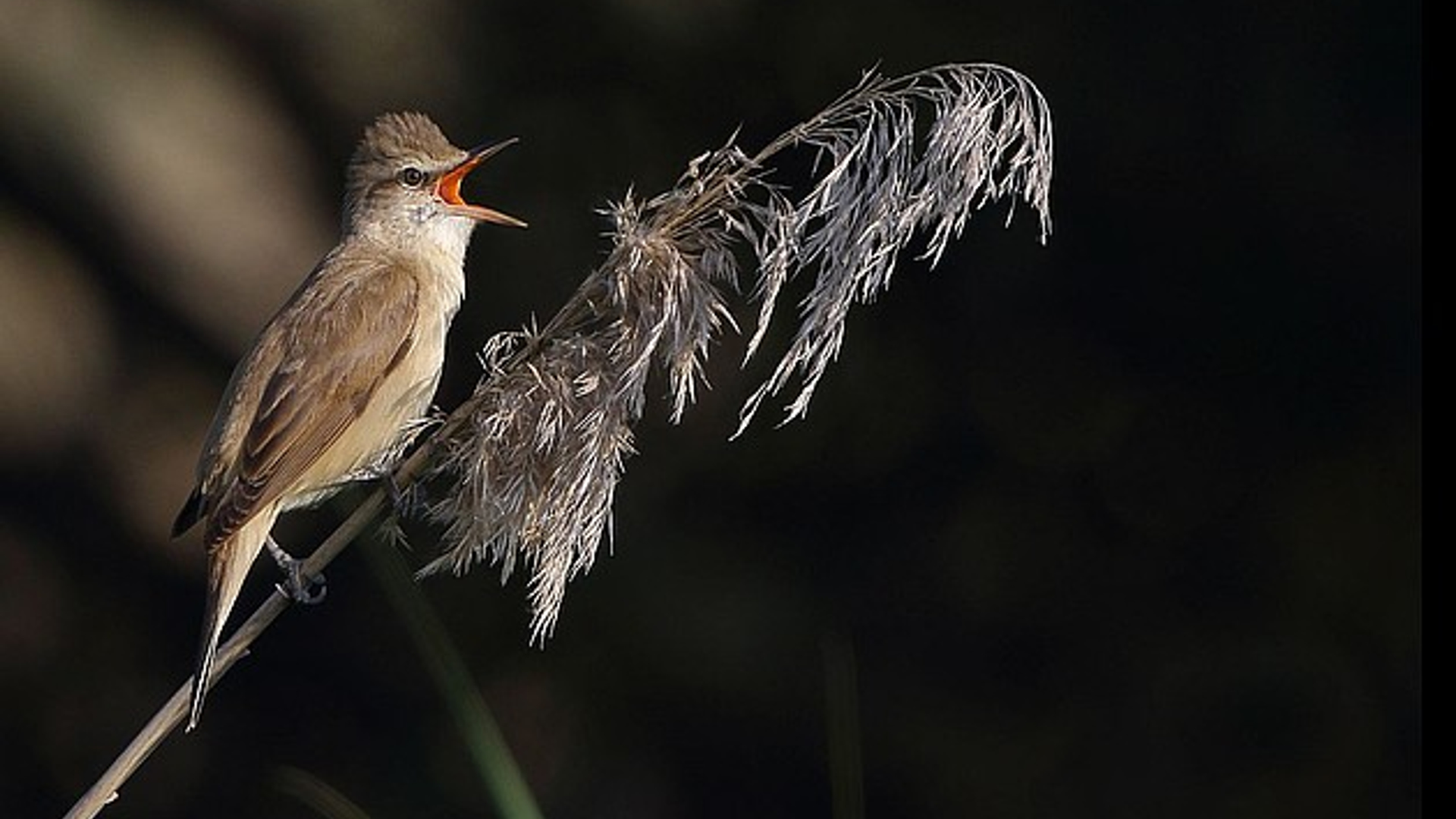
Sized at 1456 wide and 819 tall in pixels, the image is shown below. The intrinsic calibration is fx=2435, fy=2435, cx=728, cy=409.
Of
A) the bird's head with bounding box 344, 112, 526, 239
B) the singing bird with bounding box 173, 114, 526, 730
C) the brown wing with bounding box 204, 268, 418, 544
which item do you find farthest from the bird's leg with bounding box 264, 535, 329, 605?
the bird's head with bounding box 344, 112, 526, 239

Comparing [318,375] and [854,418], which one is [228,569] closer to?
[318,375]

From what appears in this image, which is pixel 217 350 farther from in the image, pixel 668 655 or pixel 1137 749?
pixel 1137 749

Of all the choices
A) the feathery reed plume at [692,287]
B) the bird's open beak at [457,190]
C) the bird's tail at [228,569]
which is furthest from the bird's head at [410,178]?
the feathery reed plume at [692,287]

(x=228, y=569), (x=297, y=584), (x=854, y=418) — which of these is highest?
(x=297, y=584)

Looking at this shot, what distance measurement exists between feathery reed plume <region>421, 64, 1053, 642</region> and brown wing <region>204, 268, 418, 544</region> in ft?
2.54

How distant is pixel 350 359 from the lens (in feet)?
10.9

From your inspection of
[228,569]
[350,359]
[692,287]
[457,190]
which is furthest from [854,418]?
[692,287]

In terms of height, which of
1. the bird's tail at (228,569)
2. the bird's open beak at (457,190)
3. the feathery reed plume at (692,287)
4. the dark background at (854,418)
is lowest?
the dark background at (854,418)

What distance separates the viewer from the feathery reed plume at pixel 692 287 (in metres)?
2.07

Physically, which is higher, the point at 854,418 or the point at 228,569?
the point at 228,569

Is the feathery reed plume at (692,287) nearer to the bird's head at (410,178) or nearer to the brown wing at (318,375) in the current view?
the brown wing at (318,375)

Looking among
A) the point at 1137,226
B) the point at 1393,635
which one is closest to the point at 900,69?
the point at 1137,226

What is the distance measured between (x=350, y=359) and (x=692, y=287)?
121 cm

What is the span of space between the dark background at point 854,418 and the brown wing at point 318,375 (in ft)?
4.98
